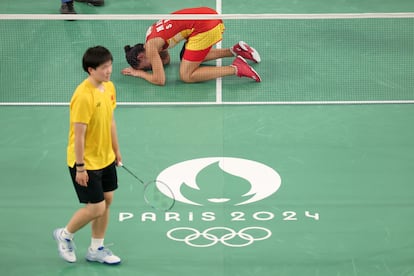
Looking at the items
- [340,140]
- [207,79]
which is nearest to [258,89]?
[207,79]

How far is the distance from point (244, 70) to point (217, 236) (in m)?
3.75

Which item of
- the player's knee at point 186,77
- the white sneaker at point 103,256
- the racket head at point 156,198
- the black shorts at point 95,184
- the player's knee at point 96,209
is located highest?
the player's knee at point 186,77

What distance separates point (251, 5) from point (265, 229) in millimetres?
6345

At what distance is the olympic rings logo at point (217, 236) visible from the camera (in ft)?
26.9

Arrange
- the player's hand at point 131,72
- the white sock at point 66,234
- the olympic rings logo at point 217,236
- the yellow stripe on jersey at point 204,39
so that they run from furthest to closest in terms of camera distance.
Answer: the player's hand at point 131,72 < the yellow stripe on jersey at point 204,39 < the olympic rings logo at point 217,236 < the white sock at point 66,234

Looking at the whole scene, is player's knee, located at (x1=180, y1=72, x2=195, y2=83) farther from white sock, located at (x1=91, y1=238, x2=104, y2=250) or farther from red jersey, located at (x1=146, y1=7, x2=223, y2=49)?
white sock, located at (x1=91, y1=238, x2=104, y2=250)

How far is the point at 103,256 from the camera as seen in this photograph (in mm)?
7828

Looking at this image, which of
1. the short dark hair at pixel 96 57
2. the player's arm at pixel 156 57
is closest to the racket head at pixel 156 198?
the short dark hair at pixel 96 57

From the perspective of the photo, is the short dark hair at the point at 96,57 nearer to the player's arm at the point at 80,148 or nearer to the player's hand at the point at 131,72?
the player's arm at the point at 80,148

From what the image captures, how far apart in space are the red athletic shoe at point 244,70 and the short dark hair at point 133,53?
1.26 metres

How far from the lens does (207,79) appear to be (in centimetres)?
1165

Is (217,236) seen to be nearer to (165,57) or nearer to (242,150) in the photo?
(242,150)

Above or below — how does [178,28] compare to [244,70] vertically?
above

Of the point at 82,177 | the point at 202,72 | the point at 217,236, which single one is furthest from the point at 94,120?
the point at 202,72
